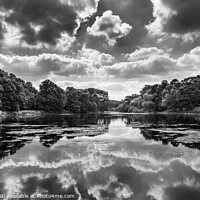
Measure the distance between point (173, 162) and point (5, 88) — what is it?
6408 centimetres

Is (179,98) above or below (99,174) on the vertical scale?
above

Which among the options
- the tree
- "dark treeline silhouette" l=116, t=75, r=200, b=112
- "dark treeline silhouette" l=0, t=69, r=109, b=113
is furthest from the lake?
"dark treeline silhouette" l=116, t=75, r=200, b=112

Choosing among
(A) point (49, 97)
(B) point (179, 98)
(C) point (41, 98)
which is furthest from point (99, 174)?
(B) point (179, 98)

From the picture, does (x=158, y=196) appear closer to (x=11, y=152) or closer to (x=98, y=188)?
(x=98, y=188)

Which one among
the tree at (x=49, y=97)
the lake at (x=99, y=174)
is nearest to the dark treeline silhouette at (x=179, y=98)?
the tree at (x=49, y=97)

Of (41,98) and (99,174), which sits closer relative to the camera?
(99,174)

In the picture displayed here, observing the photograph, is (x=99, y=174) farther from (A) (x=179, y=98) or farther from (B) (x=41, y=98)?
(A) (x=179, y=98)

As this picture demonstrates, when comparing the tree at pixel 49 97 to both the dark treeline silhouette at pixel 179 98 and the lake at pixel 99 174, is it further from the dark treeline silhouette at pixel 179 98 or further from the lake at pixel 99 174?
the lake at pixel 99 174

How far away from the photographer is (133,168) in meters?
9.77

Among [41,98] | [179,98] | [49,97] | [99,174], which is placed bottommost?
[99,174]

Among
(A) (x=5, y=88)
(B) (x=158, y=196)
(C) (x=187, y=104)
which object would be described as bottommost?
(B) (x=158, y=196)

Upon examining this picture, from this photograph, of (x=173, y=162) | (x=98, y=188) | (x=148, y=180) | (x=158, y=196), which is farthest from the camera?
(x=173, y=162)

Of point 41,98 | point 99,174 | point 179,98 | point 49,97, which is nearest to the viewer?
point 99,174

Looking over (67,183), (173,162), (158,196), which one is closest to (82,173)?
(67,183)
